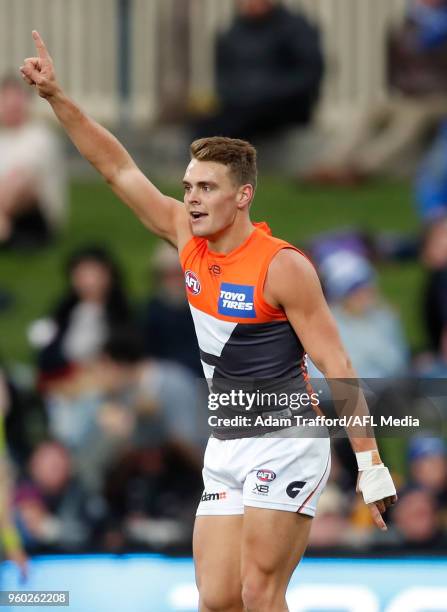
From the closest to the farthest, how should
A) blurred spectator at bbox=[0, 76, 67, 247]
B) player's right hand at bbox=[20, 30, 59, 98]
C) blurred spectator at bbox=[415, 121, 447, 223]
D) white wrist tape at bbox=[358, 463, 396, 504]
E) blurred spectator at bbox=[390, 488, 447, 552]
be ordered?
1. white wrist tape at bbox=[358, 463, 396, 504]
2. player's right hand at bbox=[20, 30, 59, 98]
3. blurred spectator at bbox=[390, 488, 447, 552]
4. blurred spectator at bbox=[415, 121, 447, 223]
5. blurred spectator at bbox=[0, 76, 67, 247]

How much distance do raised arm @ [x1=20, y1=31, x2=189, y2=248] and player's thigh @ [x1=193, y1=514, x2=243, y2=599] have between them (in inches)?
49.4

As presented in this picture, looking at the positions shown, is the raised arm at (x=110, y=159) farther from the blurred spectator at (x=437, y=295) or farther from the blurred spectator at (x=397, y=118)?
the blurred spectator at (x=397, y=118)

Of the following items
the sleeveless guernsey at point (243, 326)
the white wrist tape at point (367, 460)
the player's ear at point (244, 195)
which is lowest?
the white wrist tape at point (367, 460)

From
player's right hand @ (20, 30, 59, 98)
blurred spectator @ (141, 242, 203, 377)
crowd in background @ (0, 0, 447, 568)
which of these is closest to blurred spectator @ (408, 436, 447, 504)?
crowd in background @ (0, 0, 447, 568)

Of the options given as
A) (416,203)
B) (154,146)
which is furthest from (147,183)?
(154,146)

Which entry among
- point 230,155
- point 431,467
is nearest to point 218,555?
point 230,155

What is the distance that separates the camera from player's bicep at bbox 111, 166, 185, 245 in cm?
705

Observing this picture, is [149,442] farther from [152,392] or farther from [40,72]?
[40,72]

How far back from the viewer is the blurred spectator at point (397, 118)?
15.8 meters

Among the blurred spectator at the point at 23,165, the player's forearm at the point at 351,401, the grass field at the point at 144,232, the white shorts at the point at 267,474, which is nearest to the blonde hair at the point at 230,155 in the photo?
the player's forearm at the point at 351,401

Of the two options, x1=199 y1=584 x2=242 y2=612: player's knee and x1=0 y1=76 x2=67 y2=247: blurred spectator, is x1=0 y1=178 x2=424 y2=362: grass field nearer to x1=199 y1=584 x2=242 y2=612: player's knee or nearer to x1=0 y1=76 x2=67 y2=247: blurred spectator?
x1=0 y1=76 x2=67 y2=247: blurred spectator

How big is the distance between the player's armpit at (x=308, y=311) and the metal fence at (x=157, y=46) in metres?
10.8

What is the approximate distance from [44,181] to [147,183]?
23.2ft

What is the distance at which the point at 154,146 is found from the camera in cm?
1678
